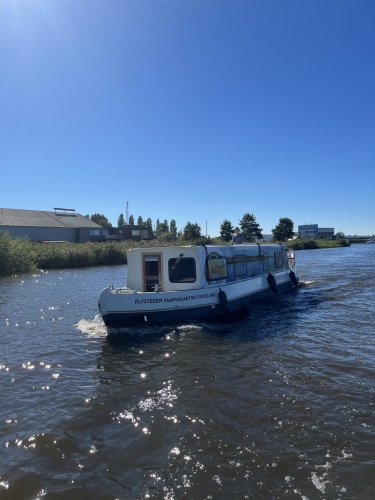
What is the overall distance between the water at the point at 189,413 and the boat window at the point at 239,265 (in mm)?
4485

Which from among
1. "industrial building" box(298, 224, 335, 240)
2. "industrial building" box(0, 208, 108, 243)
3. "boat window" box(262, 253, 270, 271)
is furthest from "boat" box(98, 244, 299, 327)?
"industrial building" box(298, 224, 335, 240)

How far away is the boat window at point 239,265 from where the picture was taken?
727 inches

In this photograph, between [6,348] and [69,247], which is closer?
[6,348]

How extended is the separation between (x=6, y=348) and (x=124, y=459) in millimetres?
7938

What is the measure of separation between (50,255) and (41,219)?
1139 inches

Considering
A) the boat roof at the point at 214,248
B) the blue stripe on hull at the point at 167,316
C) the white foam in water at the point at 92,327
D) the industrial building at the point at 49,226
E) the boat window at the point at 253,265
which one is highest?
the industrial building at the point at 49,226

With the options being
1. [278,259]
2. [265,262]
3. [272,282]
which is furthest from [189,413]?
[278,259]

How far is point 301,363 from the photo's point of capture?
1030 centimetres

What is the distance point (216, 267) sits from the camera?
16.3 metres

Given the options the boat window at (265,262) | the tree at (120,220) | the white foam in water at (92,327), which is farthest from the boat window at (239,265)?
the tree at (120,220)

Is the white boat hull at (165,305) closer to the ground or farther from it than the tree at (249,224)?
closer to the ground

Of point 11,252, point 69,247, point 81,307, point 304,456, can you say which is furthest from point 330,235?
point 304,456

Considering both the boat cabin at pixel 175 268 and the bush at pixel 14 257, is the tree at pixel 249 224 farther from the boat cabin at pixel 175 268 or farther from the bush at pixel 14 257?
the boat cabin at pixel 175 268

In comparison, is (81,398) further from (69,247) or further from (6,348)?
(69,247)
